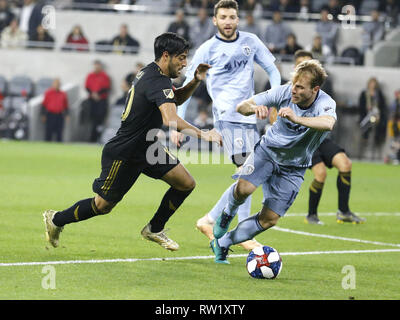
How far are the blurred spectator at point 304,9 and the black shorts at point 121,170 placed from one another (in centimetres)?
1878

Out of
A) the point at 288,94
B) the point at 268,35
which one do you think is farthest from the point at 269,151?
the point at 268,35

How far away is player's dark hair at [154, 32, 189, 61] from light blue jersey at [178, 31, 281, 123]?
1.71m

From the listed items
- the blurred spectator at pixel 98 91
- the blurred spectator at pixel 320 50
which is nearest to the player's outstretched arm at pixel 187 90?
the blurred spectator at pixel 320 50

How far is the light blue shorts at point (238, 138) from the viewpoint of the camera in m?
9.44

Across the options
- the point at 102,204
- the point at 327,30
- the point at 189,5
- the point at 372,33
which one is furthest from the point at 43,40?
the point at 102,204

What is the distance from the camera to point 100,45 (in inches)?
1075

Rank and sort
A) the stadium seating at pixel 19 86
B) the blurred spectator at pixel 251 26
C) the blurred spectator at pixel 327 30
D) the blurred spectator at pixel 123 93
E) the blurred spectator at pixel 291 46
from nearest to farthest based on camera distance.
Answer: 1. the blurred spectator at pixel 291 46
2. the blurred spectator at pixel 251 26
3. the blurred spectator at pixel 327 30
4. the blurred spectator at pixel 123 93
5. the stadium seating at pixel 19 86

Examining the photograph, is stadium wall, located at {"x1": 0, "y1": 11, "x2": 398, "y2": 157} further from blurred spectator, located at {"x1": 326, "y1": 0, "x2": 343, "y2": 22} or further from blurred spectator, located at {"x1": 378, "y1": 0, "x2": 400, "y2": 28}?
blurred spectator, located at {"x1": 378, "y1": 0, "x2": 400, "y2": 28}

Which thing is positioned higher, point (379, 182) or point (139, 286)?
point (139, 286)

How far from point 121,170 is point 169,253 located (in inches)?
46.8

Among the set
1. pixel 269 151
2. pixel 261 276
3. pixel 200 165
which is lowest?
pixel 200 165

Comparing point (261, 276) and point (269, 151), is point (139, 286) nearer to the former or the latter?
point (261, 276)

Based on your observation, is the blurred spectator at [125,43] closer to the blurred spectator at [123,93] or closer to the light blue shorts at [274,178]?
the blurred spectator at [123,93]
